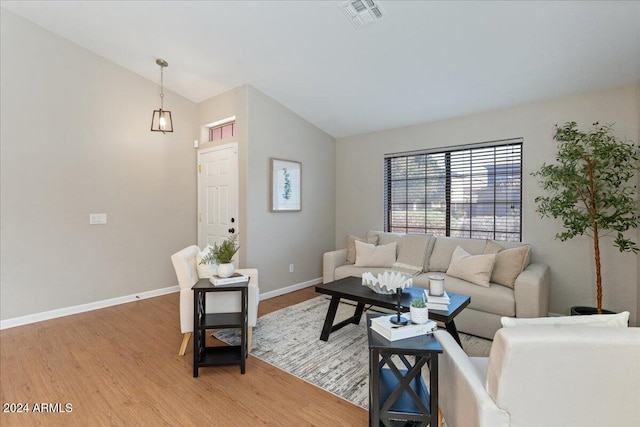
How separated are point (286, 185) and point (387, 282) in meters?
2.32

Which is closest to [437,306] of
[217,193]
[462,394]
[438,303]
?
[438,303]

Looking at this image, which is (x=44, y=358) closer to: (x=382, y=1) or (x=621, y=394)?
(x=621, y=394)

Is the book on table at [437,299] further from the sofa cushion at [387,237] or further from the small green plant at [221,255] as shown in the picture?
the sofa cushion at [387,237]

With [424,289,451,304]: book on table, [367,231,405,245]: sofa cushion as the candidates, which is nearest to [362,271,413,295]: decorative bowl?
[424,289,451,304]: book on table

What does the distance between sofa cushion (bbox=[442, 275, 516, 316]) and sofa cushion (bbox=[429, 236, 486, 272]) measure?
528 millimetres

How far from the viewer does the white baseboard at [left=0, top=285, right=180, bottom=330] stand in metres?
3.31

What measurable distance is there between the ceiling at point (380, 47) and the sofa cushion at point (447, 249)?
1593 millimetres

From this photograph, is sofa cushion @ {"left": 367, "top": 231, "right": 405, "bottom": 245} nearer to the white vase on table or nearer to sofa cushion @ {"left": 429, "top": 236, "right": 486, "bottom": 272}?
sofa cushion @ {"left": 429, "top": 236, "right": 486, "bottom": 272}

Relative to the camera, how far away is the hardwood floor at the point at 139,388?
1861 millimetres

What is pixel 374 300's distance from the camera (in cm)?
254

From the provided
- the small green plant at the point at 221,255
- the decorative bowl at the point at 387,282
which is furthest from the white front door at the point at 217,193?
the decorative bowl at the point at 387,282

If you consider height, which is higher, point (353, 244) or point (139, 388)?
point (353, 244)

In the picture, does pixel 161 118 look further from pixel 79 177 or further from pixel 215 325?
pixel 215 325

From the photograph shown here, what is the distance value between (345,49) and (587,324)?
2902 mm
